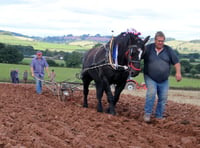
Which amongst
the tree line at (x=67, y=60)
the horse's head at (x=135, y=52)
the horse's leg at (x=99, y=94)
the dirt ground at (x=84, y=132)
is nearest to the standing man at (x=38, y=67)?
the horse's leg at (x=99, y=94)

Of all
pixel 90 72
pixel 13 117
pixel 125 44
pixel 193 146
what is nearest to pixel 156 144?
pixel 193 146

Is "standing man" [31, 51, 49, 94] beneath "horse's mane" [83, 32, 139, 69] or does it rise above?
beneath

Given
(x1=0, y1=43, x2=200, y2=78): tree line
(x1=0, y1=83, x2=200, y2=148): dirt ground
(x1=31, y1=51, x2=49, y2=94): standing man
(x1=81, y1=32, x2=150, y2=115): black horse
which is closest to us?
(x1=0, y1=83, x2=200, y2=148): dirt ground

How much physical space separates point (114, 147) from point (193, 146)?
4.22ft

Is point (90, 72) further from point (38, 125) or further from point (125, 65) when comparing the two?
point (38, 125)

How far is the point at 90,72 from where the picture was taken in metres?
10.4

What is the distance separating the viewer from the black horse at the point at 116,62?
8258mm

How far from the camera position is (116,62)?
8.76 m

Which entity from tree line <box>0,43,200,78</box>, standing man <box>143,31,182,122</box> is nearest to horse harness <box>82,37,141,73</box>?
standing man <box>143,31,182,122</box>

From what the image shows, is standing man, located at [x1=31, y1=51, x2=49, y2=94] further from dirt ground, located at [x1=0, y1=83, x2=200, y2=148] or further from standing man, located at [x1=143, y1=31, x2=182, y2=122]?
standing man, located at [x1=143, y1=31, x2=182, y2=122]

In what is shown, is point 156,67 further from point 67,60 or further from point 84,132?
point 67,60

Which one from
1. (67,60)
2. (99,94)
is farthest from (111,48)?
(67,60)

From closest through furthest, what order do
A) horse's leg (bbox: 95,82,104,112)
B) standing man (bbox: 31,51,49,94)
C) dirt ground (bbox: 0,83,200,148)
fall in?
dirt ground (bbox: 0,83,200,148)
horse's leg (bbox: 95,82,104,112)
standing man (bbox: 31,51,49,94)

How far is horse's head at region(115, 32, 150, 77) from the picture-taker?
8.15 metres
